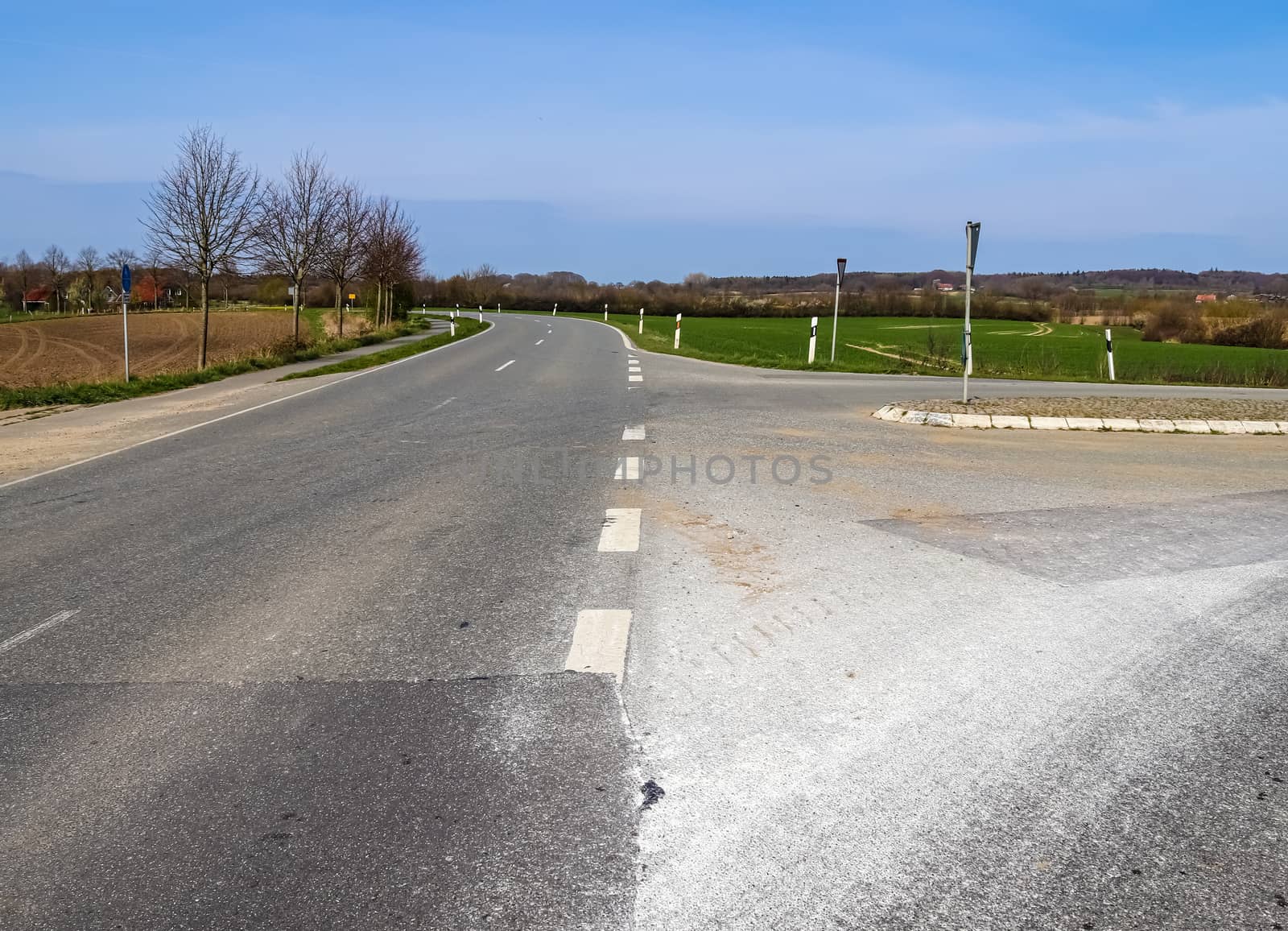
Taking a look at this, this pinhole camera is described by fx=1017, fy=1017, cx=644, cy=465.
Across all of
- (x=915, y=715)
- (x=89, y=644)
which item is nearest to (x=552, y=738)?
(x=915, y=715)

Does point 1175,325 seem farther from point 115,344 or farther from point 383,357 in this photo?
point 115,344

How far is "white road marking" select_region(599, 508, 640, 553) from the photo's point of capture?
6777mm

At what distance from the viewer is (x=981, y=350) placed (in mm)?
44094

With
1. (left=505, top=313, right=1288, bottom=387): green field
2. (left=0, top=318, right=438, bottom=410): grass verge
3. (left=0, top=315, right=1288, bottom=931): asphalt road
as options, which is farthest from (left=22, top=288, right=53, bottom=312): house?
(left=0, top=315, right=1288, bottom=931): asphalt road

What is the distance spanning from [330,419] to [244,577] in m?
8.79

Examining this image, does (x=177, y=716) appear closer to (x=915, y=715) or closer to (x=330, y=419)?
(x=915, y=715)

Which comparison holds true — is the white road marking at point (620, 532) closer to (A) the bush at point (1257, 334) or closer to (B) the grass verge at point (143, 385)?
(B) the grass verge at point (143, 385)

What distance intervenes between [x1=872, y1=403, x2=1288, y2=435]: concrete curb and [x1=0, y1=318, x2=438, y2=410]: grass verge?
14.7m

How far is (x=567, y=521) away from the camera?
759 cm

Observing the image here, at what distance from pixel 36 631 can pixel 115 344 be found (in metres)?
55.6

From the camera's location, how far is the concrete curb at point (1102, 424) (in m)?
13.2

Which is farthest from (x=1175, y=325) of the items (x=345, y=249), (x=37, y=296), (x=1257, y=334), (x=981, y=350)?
(x=37, y=296)

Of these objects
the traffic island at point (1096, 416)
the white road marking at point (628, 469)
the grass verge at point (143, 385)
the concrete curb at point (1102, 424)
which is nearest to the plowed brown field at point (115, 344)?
the grass verge at point (143, 385)

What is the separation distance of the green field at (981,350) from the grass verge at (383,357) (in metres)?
7.81
